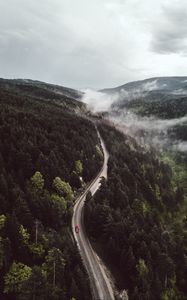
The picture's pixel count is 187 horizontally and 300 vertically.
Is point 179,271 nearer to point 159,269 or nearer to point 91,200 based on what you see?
point 159,269

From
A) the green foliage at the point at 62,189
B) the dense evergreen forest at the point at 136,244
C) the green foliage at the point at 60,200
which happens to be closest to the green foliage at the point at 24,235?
the green foliage at the point at 60,200

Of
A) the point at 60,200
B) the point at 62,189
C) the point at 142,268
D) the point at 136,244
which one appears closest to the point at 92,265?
the point at 142,268

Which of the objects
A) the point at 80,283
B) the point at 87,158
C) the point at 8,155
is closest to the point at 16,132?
the point at 8,155

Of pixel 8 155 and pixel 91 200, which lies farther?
pixel 8 155

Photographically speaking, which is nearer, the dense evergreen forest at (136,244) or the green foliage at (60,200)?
the dense evergreen forest at (136,244)

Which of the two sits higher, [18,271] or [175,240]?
[18,271]

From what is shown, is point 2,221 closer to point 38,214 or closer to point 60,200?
point 38,214

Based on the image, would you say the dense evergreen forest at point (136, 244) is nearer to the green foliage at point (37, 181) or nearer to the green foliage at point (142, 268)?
the green foliage at point (142, 268)

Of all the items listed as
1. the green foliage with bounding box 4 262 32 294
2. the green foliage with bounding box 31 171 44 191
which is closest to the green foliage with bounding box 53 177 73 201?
the green foliage with bounding box 31 171 44 191
